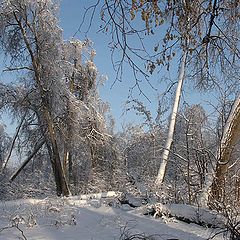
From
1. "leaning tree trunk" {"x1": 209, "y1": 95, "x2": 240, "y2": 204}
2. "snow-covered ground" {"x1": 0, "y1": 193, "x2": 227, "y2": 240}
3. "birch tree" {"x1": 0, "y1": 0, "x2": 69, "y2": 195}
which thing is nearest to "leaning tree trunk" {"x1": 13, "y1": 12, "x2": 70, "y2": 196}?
"birch tree" {"x1": 0, "y1": 0, "x2": 69, "y2": 195}

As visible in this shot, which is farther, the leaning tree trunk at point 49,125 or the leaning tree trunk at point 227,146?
the leaning tree trunk at point 49,125

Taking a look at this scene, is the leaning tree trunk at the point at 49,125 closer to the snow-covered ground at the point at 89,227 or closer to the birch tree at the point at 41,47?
the birch tree at the point at 41,47

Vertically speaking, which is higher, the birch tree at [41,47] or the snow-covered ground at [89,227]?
the birch tree at [41,47]

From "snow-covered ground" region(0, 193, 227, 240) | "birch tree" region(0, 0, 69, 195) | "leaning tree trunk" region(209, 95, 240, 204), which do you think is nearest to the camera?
"snow-covered ground" region(0, 193, 227, 240)

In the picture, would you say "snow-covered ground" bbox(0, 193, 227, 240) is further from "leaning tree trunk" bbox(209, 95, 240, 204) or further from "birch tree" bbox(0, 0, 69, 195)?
"birch tree" bbox(0, 0, 69, 195)

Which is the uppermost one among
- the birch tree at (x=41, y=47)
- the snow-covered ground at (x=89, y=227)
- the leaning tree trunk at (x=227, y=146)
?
the birch tree at (x=41, y=47)

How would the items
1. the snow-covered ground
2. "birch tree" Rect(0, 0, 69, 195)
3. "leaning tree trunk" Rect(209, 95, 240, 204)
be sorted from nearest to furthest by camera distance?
the snow-covered ground, "leaning tree trunk" Rect(209, 95, 240, 204), "birch tree" Rect(0, 0, 69, 195)

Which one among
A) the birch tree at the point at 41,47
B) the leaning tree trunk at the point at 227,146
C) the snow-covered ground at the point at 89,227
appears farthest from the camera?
the birch tree at the point at 41,47

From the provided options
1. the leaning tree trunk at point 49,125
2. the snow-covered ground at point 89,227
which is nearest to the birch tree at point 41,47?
the leaning tree trunk at point 49,125

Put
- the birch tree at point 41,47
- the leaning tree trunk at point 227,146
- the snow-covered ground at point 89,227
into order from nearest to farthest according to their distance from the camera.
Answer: the snow-covered ground at point 89,227, the leaning tree trunk at point 227,146, the birch tree at point 41,47

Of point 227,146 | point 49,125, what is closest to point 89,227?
point 227,146

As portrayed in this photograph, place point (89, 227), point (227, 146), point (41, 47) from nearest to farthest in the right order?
point (89, 227) → point (227, 146) → point (41, 47)

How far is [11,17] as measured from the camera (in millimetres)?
13125

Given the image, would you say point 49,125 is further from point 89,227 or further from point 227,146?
point 227,146
